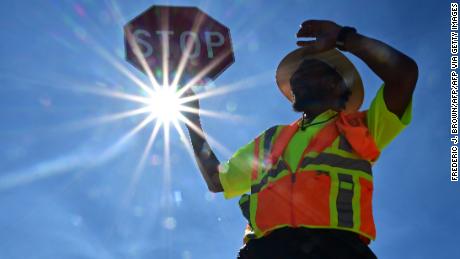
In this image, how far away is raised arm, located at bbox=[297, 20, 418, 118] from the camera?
3.70 meters

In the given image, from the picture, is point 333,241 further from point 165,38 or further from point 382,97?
point 165,38

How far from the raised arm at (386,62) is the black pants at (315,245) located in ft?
3.32

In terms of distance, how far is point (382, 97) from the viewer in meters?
3.85

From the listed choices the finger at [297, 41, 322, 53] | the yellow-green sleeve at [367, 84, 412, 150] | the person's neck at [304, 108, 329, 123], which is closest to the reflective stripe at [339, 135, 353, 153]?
the yellow-green sleeve at [367, 84, 412, 150]

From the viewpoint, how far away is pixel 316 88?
14.6ft

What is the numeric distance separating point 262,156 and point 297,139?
348mm

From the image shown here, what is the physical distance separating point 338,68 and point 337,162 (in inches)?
47.9

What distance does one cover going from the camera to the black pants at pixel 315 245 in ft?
11.3

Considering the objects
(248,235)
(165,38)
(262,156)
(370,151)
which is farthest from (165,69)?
(370,151)

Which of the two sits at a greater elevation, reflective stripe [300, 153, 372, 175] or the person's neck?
the person's neck

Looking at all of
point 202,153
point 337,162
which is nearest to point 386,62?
Answer: point 337,162

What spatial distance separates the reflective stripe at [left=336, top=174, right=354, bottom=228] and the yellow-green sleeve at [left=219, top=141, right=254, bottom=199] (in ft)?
3.24

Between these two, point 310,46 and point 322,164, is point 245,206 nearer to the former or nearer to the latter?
point 322,164

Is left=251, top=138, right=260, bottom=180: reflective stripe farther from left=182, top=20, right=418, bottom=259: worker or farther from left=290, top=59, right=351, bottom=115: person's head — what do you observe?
left=290, top=59, right=351, bottom=115: person's head
